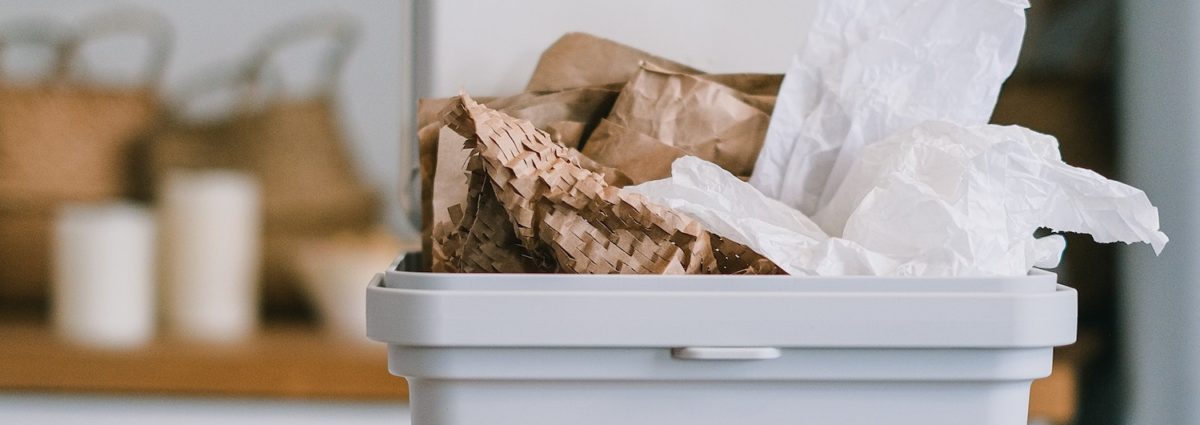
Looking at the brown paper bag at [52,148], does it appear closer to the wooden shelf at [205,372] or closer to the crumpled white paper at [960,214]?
the wooden shelf at [205,372]

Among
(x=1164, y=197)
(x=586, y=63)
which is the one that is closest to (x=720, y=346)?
(x=586, y=63)

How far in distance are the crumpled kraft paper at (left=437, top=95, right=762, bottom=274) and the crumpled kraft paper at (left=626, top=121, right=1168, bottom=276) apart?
21 millimetres

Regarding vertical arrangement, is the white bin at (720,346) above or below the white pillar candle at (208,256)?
above

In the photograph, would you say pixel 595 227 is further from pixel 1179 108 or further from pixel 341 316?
pixel 341 316

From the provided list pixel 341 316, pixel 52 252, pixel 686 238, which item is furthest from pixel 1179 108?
pixel 52 252

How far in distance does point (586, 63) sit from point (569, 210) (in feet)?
0.50

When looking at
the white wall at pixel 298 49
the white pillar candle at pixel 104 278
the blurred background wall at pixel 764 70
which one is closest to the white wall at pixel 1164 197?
the blurred background wall at pixel 764 70

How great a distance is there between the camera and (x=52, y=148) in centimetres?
109

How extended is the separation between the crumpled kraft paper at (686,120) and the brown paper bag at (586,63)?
34mm

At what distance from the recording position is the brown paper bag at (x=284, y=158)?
1.12 m

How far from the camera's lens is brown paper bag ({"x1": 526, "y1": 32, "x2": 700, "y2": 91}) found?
42cm

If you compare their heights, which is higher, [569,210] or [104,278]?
[569,210]

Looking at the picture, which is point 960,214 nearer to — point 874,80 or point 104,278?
point 874,80

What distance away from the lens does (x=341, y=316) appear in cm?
105
